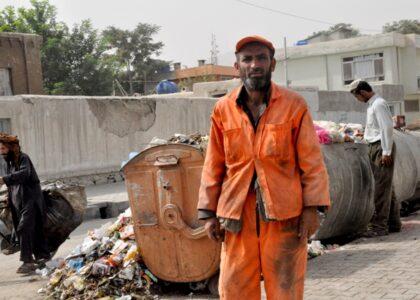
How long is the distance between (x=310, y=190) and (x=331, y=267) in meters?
3.14

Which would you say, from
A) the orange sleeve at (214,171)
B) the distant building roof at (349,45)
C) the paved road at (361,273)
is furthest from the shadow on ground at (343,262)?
the distant building roof at (349,45)

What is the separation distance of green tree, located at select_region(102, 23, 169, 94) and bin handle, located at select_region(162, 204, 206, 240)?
2115 inches

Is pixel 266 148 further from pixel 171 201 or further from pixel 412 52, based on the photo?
pixel 412 52

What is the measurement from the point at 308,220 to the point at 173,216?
95.5 inches

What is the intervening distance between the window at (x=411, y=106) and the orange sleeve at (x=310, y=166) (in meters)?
44.5

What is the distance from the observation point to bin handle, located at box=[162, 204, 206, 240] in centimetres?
572

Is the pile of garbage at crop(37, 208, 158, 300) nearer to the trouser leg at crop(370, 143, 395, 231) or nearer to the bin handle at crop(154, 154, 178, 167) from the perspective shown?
the bin handle at crop(154, 154, 178, 167)

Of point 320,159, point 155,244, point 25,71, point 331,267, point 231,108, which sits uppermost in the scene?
point 25,71

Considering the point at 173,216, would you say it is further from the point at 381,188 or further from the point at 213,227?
the point at 381,188

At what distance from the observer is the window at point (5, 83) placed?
26516 mm

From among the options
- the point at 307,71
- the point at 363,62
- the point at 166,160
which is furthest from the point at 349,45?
the point at 166,160

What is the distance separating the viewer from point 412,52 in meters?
44.4

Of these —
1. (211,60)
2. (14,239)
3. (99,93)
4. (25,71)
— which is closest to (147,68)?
(211,60)

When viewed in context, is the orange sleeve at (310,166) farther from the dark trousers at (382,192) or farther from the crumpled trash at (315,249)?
the dark trousers at (382,192)
